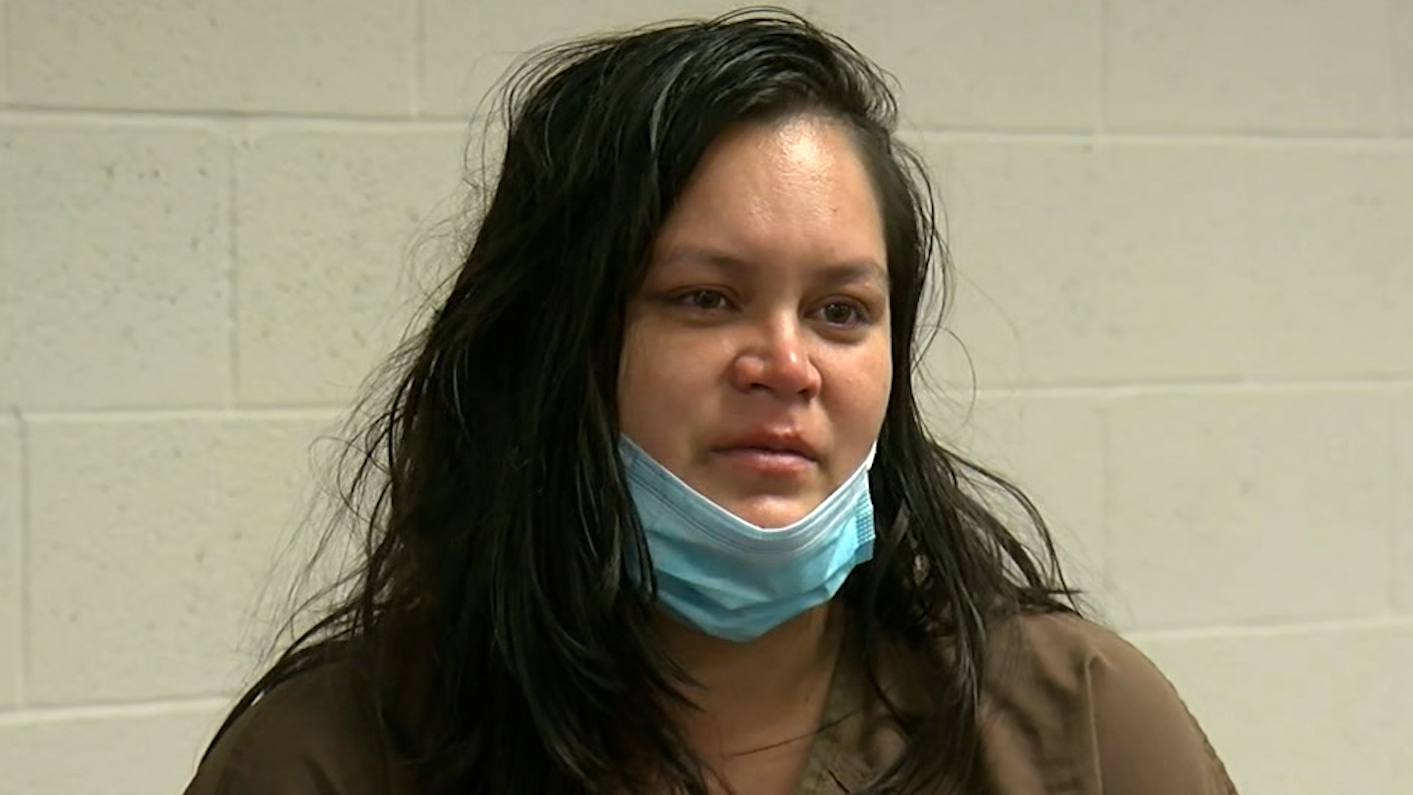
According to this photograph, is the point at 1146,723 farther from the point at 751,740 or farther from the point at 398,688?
the point at 398,688

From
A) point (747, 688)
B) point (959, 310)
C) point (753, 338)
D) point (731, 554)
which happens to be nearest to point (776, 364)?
point (753, 338)

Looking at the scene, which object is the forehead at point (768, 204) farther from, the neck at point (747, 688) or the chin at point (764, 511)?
the neck at point (747, 688)

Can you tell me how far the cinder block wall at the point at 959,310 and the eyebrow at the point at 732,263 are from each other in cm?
71

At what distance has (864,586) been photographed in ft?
4.76

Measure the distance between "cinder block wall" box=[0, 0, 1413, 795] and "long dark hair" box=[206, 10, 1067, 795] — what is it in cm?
52

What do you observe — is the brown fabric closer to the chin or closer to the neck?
the neck

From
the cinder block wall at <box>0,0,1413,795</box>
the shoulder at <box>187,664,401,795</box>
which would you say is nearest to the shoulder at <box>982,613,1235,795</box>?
the shoulder at <box>187,664,401,795</box>

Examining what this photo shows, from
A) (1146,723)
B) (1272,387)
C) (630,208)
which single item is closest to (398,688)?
(630,208)

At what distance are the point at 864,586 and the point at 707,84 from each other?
0.39 m

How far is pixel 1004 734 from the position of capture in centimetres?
138

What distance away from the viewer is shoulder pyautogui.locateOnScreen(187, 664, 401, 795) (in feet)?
4.33

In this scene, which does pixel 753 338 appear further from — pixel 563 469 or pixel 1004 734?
pixel 1004 734

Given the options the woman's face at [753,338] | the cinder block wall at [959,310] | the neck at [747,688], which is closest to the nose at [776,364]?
the woman's face at [753,338]

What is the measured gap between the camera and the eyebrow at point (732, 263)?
4.21 feet
